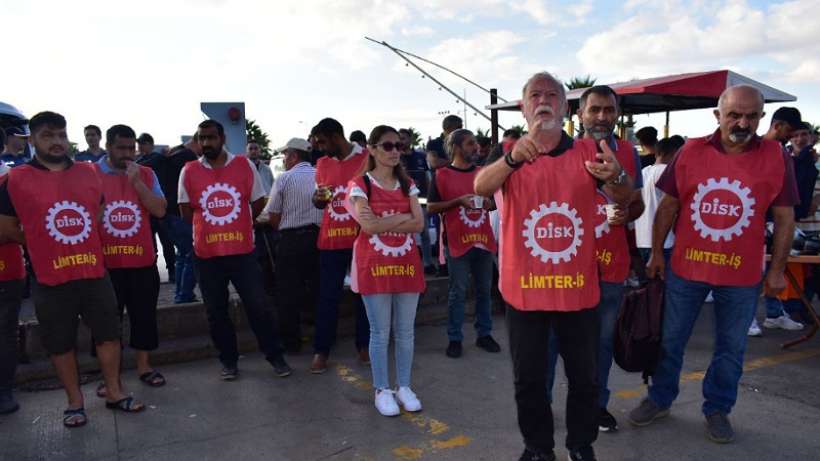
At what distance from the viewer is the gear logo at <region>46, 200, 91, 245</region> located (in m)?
3.86

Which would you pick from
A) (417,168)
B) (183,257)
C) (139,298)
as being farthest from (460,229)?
(417,168)

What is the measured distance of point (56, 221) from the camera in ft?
12.7

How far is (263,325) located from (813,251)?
4.62 meters

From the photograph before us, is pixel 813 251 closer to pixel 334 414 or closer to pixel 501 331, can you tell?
pixel 501 331

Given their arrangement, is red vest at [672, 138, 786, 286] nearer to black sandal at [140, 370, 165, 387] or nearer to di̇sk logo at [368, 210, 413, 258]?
di̇sk logo at [368, 210, 413, 258]

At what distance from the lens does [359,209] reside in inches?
158

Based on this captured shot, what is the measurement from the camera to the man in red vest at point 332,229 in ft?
16.4

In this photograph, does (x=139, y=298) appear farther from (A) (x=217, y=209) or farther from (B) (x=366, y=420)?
(B) (x=366, y=420)

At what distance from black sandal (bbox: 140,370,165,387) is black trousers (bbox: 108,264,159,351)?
0.63 ft

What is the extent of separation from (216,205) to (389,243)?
1453 millimetres

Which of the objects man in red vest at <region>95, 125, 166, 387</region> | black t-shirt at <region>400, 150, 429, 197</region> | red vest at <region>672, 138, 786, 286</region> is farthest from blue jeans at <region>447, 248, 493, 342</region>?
black t-shirt at <region>400, 150, 429, 197</region>

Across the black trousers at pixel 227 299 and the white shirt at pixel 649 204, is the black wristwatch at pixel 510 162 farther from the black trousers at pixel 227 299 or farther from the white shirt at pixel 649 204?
the white shirt at pixel 649 204

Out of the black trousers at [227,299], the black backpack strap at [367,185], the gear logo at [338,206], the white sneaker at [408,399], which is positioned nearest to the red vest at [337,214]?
the gear logo at [338,206]

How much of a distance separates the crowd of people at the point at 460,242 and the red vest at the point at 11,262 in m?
0.01
